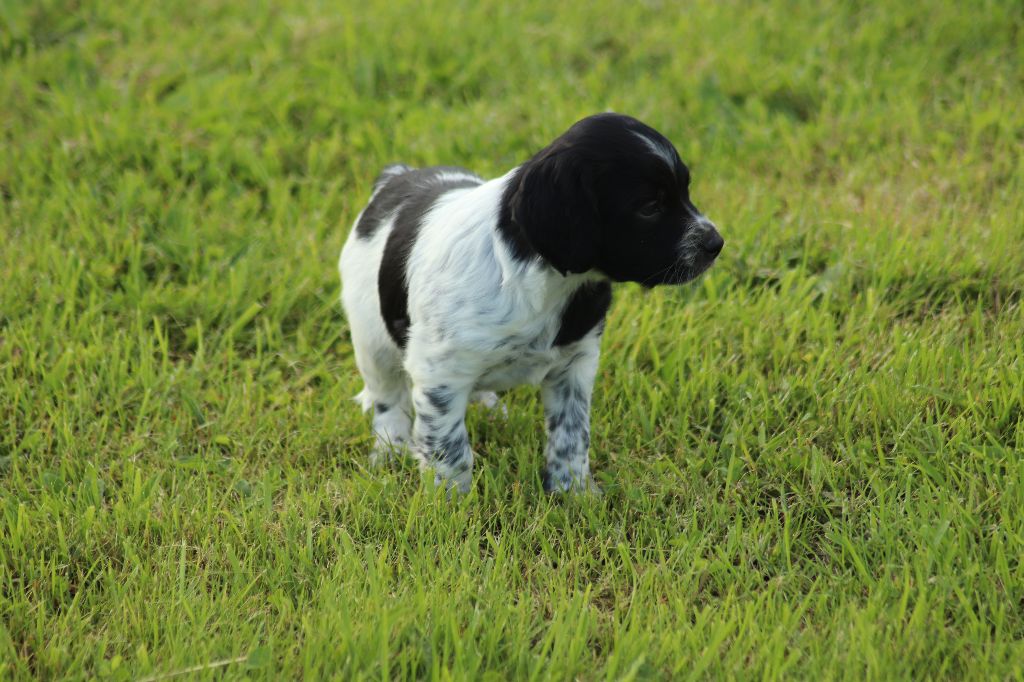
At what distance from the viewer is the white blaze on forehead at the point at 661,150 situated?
119 inches

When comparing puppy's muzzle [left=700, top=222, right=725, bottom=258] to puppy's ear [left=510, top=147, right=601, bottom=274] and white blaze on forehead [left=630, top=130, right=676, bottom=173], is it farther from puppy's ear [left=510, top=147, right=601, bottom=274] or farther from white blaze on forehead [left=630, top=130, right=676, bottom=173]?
puppy's ear [left=510, top=147, right=601, bottom=274]

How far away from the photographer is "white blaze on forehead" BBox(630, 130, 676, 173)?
9.91ft

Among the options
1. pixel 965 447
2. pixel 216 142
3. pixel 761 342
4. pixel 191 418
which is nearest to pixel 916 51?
pixel 761 342

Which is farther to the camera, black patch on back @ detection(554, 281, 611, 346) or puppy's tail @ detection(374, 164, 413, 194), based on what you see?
puppy's tail @ detection(374, 164, 413, 194)

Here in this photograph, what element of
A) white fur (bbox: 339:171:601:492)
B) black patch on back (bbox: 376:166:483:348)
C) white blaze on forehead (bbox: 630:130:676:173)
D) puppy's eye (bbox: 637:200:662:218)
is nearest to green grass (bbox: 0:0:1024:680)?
white fur (bbox: 339:171:601:492)

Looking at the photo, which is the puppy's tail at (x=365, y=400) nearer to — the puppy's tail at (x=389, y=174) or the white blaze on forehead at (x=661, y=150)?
the puppy's tail at (x=389, y=174)

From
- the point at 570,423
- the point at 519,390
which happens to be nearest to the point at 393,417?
the point at 519,390

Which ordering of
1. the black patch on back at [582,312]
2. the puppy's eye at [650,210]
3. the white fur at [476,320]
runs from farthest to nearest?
the black patch on back at [582,312] → the white fur at [476,320] → the puppy's eye at [650,210]

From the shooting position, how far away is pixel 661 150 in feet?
9.99

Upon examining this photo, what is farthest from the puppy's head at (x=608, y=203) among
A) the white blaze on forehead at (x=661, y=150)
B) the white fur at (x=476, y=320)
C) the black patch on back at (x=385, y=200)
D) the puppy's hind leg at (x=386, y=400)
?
the puppy's hind leg at (x=386, y=400)

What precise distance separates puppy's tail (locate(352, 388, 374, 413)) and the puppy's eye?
138 centimetres

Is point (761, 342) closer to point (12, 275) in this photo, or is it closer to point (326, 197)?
point (326, 197)

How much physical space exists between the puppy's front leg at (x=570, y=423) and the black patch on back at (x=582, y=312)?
164 millimetres

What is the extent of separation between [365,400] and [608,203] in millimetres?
1425
